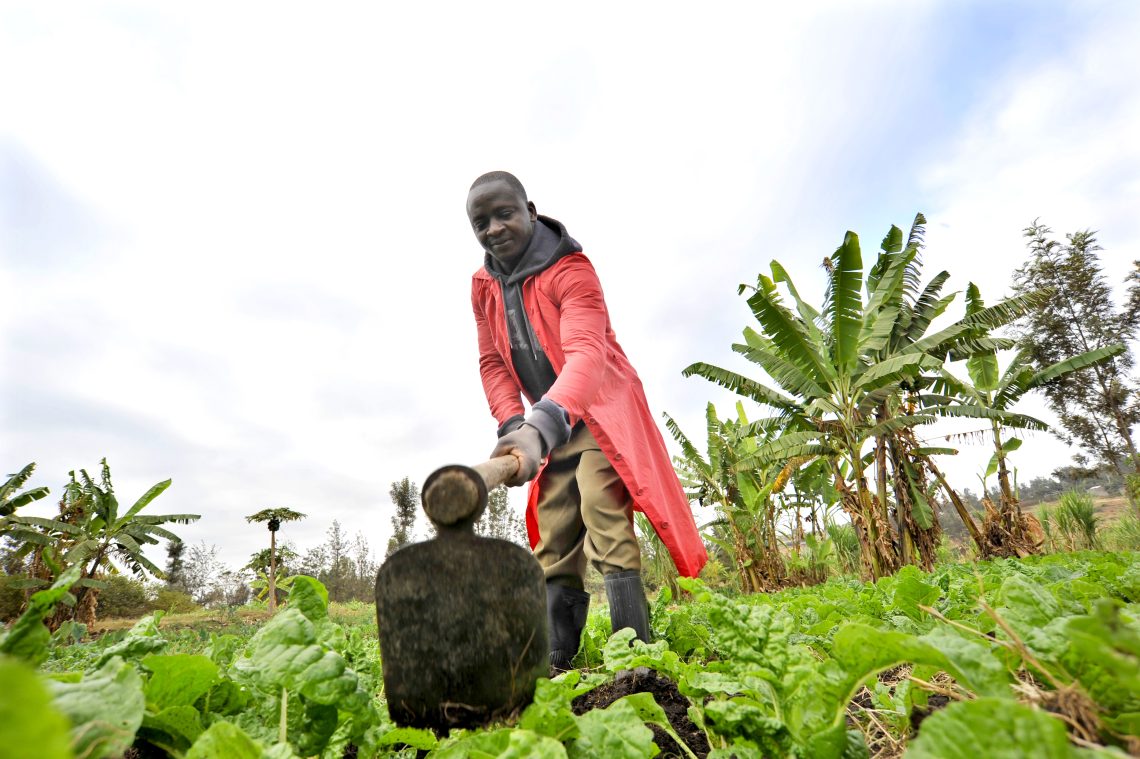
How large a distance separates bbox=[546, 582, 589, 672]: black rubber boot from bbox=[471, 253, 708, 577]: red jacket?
1.09 feet

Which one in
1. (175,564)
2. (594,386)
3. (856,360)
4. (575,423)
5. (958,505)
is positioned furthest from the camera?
(175,564)

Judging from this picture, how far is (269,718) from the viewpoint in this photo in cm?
88

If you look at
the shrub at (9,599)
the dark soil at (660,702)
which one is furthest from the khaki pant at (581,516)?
the shrub at (9,599)

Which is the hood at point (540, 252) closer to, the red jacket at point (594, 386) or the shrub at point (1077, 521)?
the red jacket at point (594, 386)

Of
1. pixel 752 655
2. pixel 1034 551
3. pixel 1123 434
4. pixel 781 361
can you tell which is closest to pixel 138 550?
pixel 781 361

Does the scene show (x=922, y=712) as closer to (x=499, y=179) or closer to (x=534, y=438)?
(x=534, y=438)

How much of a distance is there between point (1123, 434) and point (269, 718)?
20.9 m

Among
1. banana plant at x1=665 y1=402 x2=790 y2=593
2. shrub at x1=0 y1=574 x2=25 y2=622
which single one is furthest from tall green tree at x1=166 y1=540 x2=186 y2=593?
banana plant at x1=665 y1=402 x2=790 y2=593

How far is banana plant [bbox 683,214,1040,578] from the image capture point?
6969mm

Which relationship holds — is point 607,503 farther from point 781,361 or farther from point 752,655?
point 781,361

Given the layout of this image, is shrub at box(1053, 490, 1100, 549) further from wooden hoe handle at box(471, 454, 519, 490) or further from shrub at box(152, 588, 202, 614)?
shrub at box(152, 588, 202, 614)

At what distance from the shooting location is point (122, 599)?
21.3m

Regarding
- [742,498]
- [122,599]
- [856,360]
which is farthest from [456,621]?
[122,599]

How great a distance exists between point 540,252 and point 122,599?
88.1 ft
